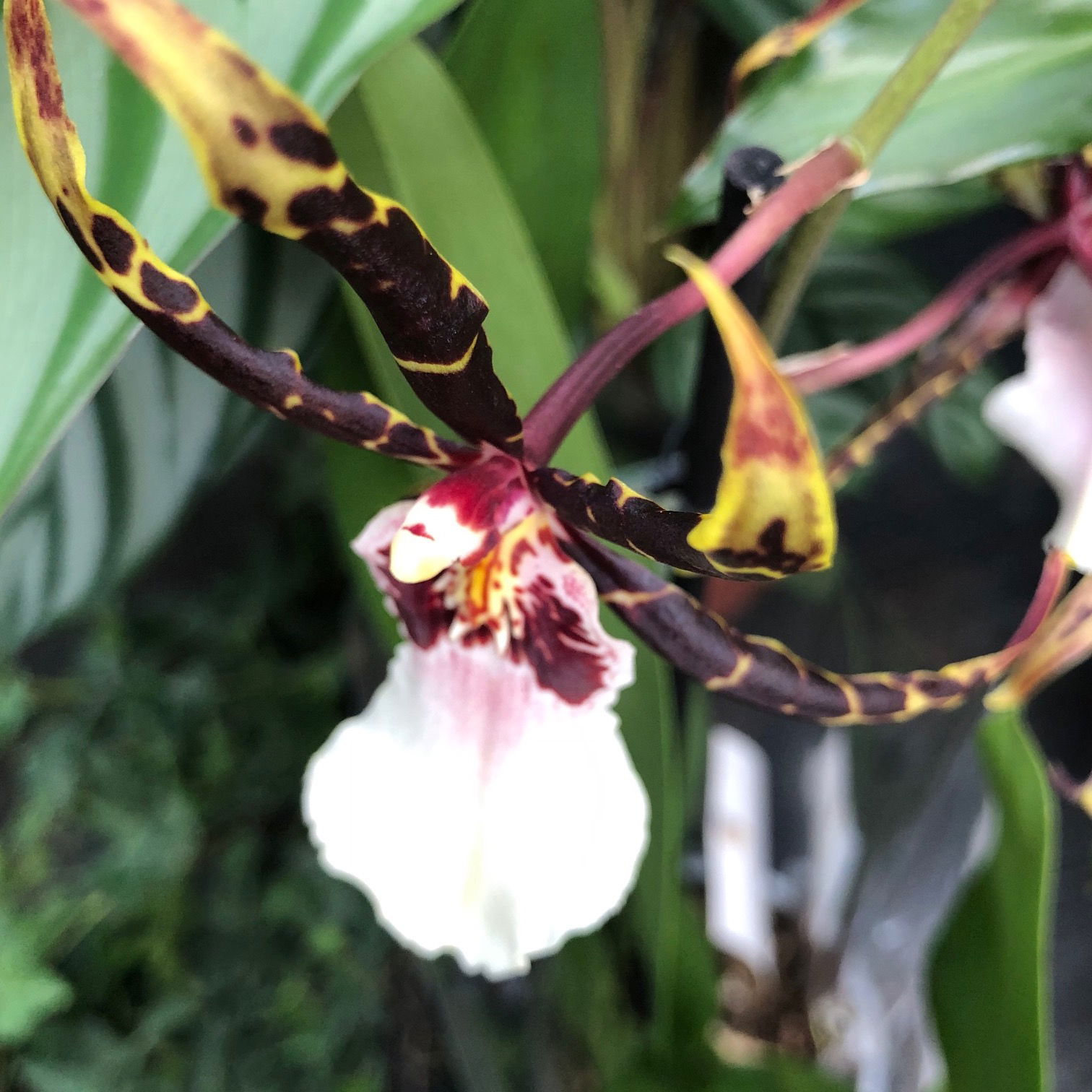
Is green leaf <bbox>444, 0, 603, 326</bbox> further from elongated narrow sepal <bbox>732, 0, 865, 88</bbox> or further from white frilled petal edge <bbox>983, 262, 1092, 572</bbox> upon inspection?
white frilled petal edge <bbox>983, 262, 1092, 572</bbox>

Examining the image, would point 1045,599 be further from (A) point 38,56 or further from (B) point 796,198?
(A) point 38,56

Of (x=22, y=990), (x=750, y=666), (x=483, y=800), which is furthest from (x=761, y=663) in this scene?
(x=22, y=990)

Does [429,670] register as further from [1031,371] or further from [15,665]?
[15,665]

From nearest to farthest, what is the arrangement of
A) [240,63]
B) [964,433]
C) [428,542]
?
[240,63] → [428,542] → [964,433]

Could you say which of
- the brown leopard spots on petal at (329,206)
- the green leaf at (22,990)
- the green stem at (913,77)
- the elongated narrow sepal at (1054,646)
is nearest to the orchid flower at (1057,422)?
the elongated narrow sepal at (1054,646)

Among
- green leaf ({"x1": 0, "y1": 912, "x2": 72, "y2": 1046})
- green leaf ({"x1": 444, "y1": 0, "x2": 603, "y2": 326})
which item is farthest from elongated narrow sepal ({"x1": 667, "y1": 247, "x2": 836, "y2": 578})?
green leaf ({"x1": 0, "y1": 912, "x2": 72, "y2": 1046})

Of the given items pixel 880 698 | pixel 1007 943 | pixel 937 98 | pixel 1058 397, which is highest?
pixel 937 98

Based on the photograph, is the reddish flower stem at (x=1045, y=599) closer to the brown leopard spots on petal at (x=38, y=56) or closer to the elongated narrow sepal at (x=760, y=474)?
the elongated narrow sepal at (x=760, y=474)
